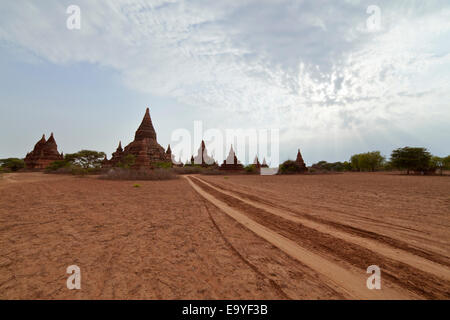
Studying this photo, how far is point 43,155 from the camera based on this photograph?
127 ft

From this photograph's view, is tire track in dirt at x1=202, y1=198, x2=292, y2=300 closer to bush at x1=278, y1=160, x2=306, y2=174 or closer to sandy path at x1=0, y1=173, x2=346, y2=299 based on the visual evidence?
sandy path at x1=0, y1=173, x2=346, y2=299

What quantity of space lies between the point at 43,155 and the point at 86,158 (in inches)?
996

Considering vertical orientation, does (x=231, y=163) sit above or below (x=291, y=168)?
above

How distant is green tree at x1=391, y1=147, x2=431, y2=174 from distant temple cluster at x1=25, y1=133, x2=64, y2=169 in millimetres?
76753

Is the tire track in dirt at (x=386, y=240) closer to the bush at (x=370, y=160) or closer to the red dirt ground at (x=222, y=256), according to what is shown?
the red dirt ground at (x=222, y=256)

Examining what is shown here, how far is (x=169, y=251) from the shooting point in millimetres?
2660

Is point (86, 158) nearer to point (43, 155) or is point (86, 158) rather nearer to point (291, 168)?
point (43, 155)

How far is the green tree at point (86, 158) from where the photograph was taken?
25.3 m

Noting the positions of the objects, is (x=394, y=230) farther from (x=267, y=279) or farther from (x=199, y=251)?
(x=199, y=251)

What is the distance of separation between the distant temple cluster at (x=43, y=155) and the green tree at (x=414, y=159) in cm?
7675

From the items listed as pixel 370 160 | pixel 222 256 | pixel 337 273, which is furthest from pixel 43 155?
pixel 370 160

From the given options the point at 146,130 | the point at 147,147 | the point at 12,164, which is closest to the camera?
the point at 147,147

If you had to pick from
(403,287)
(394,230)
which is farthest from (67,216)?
(394,230)

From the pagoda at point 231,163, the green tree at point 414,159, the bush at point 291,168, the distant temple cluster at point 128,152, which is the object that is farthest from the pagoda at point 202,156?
the green tree at point 414,159
